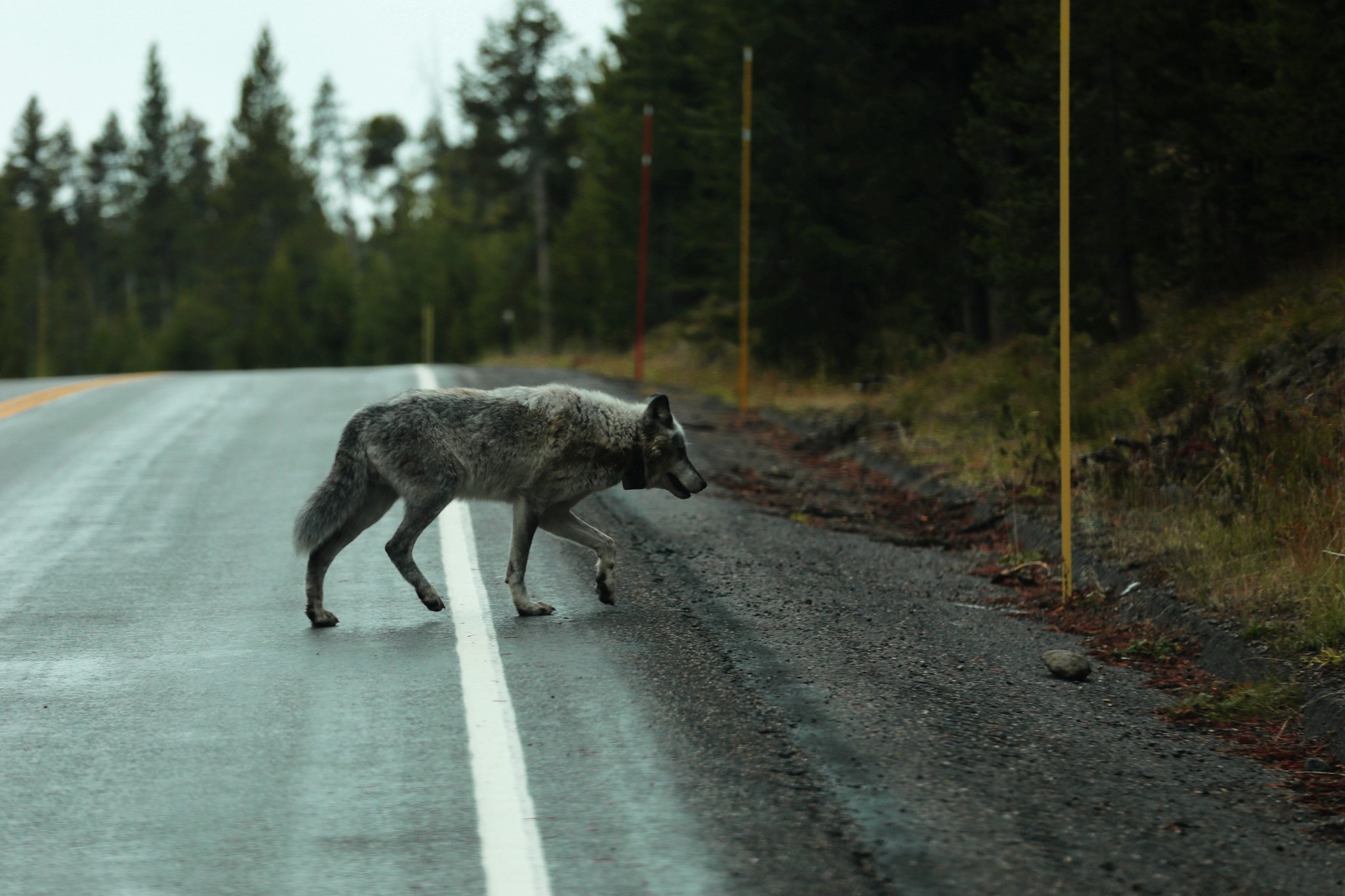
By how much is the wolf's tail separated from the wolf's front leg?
2.80 feet

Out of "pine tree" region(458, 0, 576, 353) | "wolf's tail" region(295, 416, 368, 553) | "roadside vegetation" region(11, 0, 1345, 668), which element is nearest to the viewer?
"wolf's tail" region(295, 416, 368, 553)

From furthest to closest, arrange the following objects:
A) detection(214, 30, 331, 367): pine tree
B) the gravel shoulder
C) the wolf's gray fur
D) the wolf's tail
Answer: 1. detection(214, 30, 331, 367): pine tree
2. the wolf's gray fur
3. the wolf's tail
4. the gravel shoulder

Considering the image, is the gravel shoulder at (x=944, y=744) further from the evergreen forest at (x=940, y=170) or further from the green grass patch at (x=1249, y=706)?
the evergreen forest at (x=940, y=170)

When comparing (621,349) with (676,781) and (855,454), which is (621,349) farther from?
(676,781)

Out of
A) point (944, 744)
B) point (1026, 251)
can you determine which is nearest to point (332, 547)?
point (944, 744)

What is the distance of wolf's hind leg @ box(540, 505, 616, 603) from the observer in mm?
7617

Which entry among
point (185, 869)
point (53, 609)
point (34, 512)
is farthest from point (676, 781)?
point (34, 512)

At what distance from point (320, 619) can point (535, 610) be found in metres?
1.10

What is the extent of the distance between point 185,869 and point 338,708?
1.60 meters

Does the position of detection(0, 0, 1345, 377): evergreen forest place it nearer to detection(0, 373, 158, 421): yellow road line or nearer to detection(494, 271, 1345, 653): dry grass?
detection(494, 271, 1345, 653): dry grass

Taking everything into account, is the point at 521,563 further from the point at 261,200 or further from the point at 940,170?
the point at 261,200

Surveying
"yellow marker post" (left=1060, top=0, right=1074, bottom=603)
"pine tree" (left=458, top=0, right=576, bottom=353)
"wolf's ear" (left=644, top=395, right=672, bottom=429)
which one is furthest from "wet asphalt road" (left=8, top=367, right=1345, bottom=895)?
"pine tree" (left=458, top=0, right=576, bottom=353)

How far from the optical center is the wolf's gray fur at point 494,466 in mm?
7281

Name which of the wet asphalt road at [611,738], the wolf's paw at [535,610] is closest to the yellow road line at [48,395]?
the wet asphalt road at [611,738]
